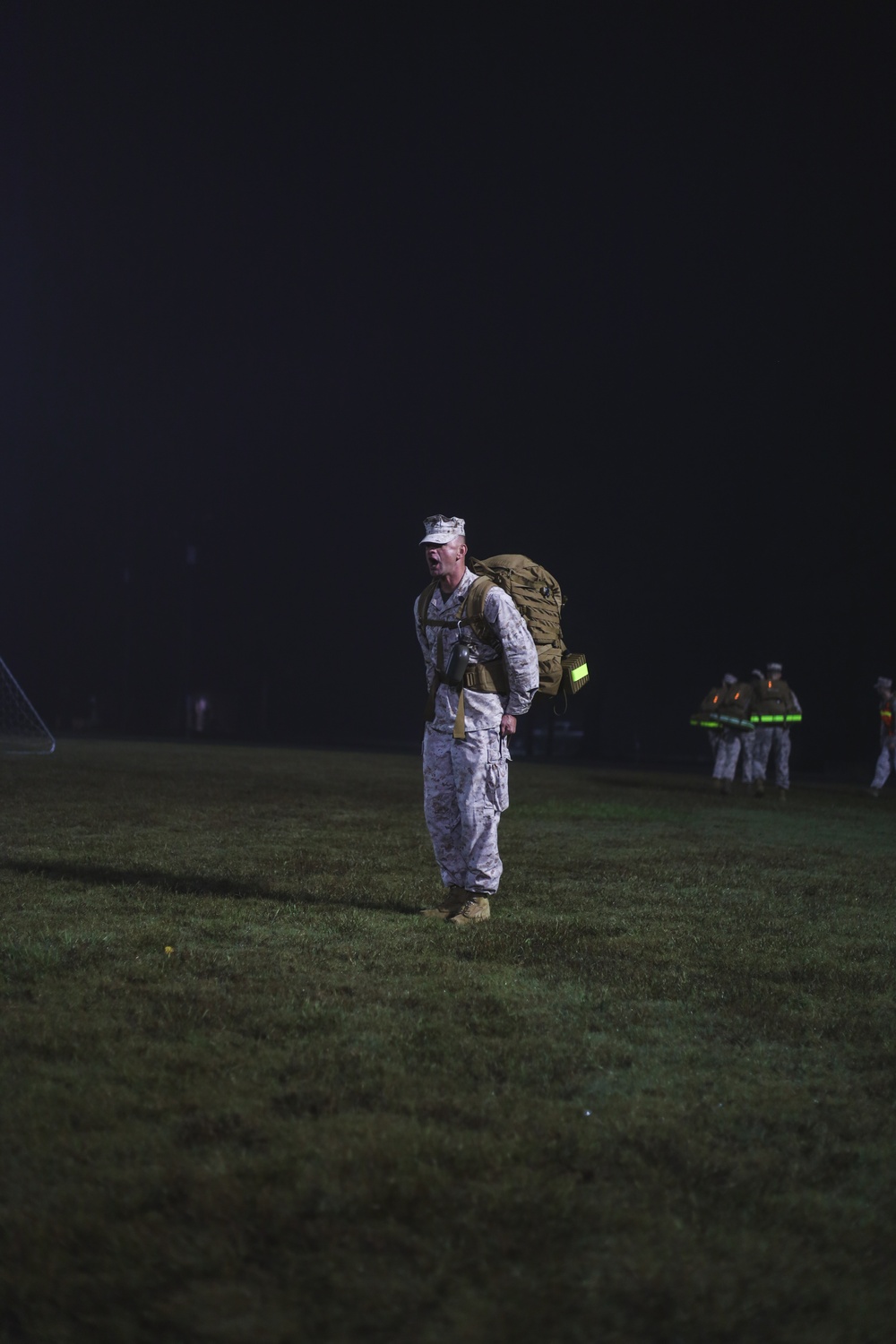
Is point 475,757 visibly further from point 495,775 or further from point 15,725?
point 15,725

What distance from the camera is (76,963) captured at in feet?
18.9

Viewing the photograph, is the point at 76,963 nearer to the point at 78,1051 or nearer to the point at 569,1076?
the point at 78,1051

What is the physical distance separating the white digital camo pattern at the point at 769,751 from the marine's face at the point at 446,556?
15.5m

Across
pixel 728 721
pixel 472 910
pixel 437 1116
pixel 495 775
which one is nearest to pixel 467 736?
pixel 495 775

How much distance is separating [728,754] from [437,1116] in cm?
1927

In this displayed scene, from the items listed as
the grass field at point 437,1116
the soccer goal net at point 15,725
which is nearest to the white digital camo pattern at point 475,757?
the grass field at point 437,1116

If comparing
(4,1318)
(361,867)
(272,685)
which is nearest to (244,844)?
(361,867)

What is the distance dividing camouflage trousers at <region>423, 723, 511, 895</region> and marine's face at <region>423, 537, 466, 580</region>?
1.01 m

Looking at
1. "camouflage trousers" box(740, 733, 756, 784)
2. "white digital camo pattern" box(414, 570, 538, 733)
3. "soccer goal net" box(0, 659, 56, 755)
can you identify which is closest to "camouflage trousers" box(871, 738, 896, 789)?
"camouflage trousers" box(740, 733, 756, 784)

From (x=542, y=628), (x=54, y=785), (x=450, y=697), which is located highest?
(x=542, y=628)

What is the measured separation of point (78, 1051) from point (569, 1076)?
1702mm

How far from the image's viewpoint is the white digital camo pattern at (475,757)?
7.39 m

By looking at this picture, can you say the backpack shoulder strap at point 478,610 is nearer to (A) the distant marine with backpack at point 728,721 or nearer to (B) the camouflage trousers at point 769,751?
(A) the distant marine with backpack at point 728,721

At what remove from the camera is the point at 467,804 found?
7383 mm
